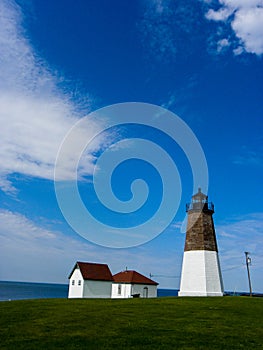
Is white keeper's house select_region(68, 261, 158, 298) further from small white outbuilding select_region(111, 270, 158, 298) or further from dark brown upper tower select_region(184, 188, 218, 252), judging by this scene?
dark brown upper tower select_region(184, 188, 218, 252)

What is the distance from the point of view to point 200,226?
35.6 metres

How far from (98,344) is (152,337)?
83.6 inches

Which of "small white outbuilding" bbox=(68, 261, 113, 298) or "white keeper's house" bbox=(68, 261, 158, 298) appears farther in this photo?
"white keeper's house" bbox=(68, 261, 158, 298)

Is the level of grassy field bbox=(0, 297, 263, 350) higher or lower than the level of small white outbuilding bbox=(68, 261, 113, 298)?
lower

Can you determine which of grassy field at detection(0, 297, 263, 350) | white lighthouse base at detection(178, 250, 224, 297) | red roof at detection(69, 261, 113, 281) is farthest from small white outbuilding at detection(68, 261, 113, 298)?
grassy field at detection(0, 297, 263, 350)

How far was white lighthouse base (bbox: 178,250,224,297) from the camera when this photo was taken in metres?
33.0

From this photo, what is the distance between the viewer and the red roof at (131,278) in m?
46.8

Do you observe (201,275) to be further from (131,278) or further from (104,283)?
(104,283)

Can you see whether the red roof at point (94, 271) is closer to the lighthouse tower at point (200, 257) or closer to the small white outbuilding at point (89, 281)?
the small white outbuilding at point (89, 281)

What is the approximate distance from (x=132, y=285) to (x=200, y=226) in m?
15.7

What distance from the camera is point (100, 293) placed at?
149 ft

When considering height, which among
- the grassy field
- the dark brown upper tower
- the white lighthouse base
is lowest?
the grassy field

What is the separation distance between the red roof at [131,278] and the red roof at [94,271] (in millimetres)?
1555

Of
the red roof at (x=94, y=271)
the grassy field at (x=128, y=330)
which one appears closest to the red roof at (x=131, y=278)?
the red roof at (x=94, y=271)
